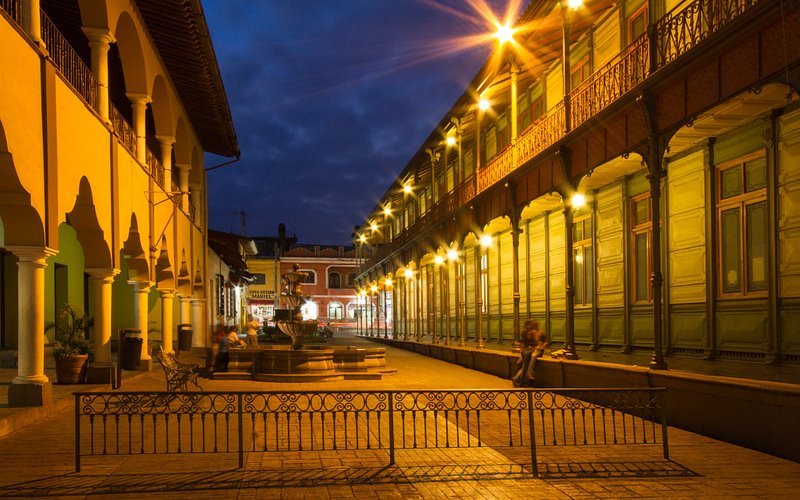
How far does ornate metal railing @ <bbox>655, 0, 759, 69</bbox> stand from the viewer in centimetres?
1023

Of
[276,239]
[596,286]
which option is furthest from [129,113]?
[276,239]

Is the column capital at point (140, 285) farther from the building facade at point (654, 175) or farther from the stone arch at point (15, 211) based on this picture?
the building facade at point (654, 175)

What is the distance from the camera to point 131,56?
18.6 meters

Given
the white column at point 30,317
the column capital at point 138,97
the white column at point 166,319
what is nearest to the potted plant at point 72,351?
the white column at point 30,317

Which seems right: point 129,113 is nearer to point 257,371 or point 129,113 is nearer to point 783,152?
point 257,371

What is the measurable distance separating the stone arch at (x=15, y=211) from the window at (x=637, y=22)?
40.4ft

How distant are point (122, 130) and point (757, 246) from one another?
13699mm

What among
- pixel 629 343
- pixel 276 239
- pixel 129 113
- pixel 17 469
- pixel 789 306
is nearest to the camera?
pixel 17 469

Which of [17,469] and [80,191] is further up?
[80,191]

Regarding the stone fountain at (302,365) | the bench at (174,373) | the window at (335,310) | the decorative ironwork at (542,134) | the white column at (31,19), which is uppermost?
the white column at (31,19)

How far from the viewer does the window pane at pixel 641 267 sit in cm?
1755

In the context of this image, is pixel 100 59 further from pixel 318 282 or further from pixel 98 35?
pixel 318 282

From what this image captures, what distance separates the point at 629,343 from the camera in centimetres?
1798

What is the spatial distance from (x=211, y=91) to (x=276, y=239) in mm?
65319
